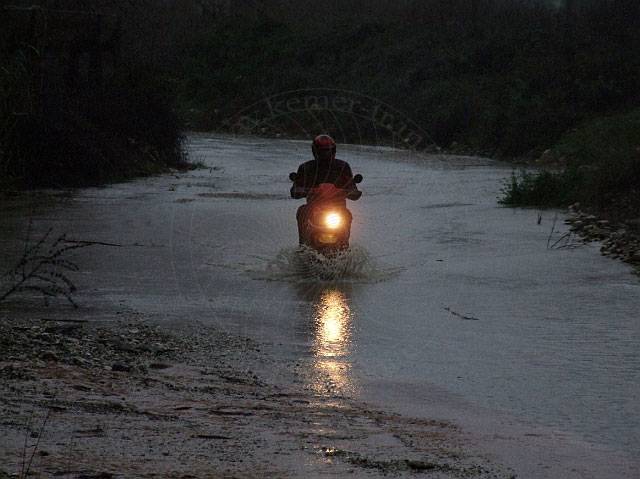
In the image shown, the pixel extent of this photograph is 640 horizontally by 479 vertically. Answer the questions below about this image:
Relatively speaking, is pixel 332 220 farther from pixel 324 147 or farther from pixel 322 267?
pixel 324 147

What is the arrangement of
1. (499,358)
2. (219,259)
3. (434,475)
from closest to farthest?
(434,475), (499,358), (219,259)

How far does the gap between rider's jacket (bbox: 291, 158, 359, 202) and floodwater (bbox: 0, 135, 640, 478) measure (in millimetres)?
775

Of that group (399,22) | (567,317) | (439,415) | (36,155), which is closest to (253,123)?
(399,22)

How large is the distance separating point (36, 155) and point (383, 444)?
69.9ft

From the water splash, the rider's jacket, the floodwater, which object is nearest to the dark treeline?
the floodwater

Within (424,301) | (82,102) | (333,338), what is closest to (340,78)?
(82,102)

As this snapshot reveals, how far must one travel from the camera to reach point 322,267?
13.5m

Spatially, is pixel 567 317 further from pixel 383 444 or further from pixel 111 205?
pixel 111 205

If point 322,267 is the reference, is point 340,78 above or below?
→ above

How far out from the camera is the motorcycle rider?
1323cm

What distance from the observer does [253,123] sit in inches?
2461

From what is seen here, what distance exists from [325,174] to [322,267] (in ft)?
3.26

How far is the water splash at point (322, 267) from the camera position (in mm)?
13469

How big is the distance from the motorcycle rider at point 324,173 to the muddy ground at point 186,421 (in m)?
4.23
